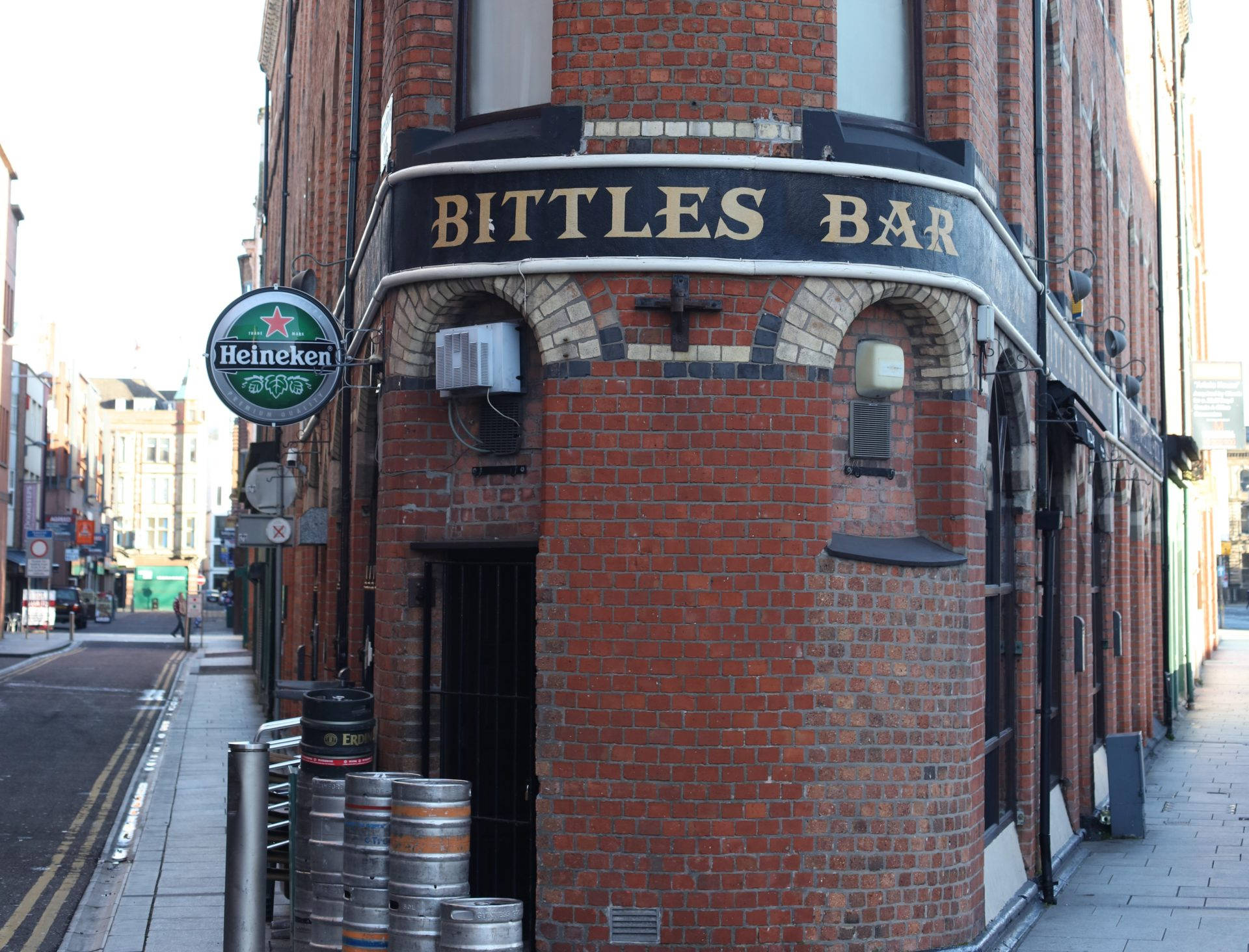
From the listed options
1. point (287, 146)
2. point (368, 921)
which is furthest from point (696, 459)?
point (287, 146)

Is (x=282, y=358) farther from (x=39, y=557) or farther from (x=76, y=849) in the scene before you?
(x=39, y=557)

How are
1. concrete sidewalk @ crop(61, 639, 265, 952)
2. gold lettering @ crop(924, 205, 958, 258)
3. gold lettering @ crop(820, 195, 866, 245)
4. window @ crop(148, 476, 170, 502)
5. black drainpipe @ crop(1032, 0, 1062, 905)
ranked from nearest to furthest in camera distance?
gold lettering @ crop(820, 195, 866, 245)
gold lettering @ crop(924, 205, 958, 258)
concrete sidewalk @ crop(61, 639, 265, 952)
black drainpipe @ crop(1032, 0, 1062, 905)
window @ crop(148, 476, 170, 502)

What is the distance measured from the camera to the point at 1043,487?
1234 cm

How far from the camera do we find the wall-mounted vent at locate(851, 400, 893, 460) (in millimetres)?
9016

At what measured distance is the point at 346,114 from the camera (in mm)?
14336

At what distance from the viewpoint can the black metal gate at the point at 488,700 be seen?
9.15 metres

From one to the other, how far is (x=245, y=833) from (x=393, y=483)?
7.73ft

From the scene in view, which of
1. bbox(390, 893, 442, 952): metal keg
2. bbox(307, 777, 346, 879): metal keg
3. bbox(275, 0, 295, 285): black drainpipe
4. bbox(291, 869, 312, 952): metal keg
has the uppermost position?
bbox(275, 0, 295, 285): black drainpipe

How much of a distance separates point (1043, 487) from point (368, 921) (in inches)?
265

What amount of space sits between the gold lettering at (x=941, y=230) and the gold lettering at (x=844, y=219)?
495mm

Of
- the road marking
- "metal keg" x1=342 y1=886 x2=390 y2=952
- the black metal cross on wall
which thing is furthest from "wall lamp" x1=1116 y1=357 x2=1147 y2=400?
the road marking

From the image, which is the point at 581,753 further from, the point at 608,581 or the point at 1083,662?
the point at 1083,662

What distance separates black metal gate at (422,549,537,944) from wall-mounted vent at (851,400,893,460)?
79.4 inches

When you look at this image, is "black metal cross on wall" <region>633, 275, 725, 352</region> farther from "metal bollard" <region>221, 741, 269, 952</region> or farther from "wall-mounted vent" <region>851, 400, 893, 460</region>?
"metal bollard" <region>221, 741, 269, 952</region>
